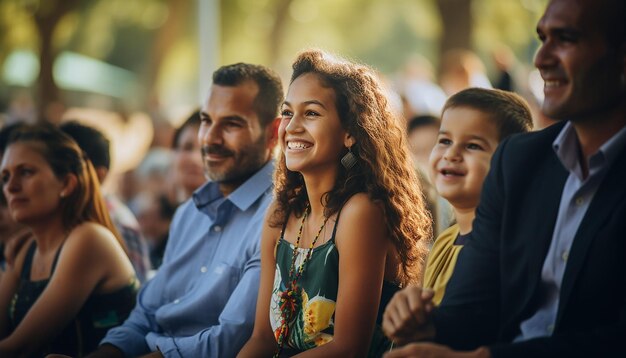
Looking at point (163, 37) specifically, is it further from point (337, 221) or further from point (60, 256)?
point (337, 221)

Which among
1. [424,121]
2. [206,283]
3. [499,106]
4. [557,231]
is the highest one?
[424,121]

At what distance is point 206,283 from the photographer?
4309mm

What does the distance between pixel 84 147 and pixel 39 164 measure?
764mm

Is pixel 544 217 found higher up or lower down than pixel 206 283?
higher up

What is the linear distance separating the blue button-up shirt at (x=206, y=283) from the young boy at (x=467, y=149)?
34.0 inches

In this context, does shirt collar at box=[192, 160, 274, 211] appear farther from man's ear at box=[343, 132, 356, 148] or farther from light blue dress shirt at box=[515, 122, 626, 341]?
light blue dress shirt at box=[515, 122, 626, 341]

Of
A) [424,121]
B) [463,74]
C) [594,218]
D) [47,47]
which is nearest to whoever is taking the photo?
[594,218]

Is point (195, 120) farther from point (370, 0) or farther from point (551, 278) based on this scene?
point (370, 0)

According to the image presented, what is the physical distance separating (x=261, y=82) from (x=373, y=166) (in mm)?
1259

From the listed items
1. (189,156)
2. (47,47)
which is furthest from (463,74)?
(47,47)

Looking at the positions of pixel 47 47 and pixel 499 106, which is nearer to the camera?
pixel 499 106

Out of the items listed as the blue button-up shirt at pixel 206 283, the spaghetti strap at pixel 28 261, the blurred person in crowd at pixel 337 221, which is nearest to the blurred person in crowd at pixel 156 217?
the spaghetti strap at pixel 28 261

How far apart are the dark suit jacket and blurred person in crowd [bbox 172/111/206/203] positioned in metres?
3.49

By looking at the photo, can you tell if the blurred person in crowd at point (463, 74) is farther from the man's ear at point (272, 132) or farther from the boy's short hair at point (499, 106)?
the boy's short hair at point (499, 106)
